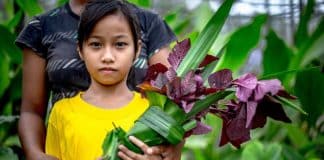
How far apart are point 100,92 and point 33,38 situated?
272 mm

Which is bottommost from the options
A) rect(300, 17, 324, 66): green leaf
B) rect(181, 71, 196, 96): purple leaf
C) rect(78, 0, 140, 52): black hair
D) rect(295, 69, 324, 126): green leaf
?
rect(295, 69, 324, 126): green leaf

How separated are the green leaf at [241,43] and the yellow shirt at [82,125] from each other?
34.4 inches

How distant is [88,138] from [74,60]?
259 millimetres

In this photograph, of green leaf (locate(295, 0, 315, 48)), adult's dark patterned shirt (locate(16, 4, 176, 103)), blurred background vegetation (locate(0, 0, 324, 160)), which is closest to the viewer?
adult's dark patterned shirt (locate(16, 4, 176, 103))

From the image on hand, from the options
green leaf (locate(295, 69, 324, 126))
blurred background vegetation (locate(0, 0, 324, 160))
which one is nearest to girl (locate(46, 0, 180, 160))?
blurred background vegetation (locate(0, 0, 324, 160))

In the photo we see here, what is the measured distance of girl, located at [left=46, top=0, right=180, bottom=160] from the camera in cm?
126

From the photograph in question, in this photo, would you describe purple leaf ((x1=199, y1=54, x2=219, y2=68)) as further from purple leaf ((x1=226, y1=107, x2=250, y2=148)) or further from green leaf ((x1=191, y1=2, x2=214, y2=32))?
green leaf ((x1=191, y1=2, x2=214, y2=32))

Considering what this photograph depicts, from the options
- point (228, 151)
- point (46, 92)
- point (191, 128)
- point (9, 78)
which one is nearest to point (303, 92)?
point (228, 151)

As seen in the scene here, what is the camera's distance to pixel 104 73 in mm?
1269

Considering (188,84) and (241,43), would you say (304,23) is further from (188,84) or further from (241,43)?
(188,84)

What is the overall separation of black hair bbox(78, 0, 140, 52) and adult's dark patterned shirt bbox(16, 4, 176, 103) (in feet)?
0.43

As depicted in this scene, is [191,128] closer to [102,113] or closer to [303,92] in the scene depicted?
[102,113]

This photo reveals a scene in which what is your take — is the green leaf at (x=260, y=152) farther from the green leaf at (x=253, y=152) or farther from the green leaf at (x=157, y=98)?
the green leaf at (x=157, y=98)

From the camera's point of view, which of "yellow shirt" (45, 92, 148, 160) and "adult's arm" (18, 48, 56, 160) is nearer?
"yellow shirt" (45, 92, 148, 160)
